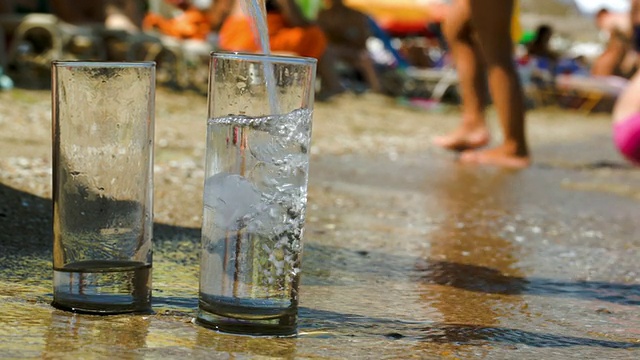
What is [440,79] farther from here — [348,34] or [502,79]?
[502,79]

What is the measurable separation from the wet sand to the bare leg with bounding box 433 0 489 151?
0.20 m

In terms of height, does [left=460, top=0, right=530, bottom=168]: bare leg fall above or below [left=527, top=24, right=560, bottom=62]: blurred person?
below

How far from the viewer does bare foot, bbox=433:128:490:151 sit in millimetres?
6184

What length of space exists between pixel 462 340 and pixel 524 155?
3982 mm

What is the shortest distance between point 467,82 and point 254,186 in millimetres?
4273

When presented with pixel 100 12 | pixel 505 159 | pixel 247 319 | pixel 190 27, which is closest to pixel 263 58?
pixel 247 319

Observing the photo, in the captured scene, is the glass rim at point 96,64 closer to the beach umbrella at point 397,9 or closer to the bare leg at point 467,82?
the bare leg at point 467,82

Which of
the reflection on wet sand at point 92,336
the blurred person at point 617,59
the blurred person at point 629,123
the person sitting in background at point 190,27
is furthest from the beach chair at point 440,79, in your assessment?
the reflection on wet sand at point 92,336

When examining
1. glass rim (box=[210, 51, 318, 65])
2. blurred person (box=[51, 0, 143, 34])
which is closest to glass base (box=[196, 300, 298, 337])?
glass rim (box=[210, 51, 318, 65])

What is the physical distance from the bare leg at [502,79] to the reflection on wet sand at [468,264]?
2.79ft

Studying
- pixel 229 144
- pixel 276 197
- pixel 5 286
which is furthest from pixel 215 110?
pixel 5 286

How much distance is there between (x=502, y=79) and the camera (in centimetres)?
579

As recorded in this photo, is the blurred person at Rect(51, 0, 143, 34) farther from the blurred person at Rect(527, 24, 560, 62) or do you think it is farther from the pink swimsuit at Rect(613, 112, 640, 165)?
the blurred person at Rect(527, 24, 560, 62)

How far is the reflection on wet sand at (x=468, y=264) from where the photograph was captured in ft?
8.06
